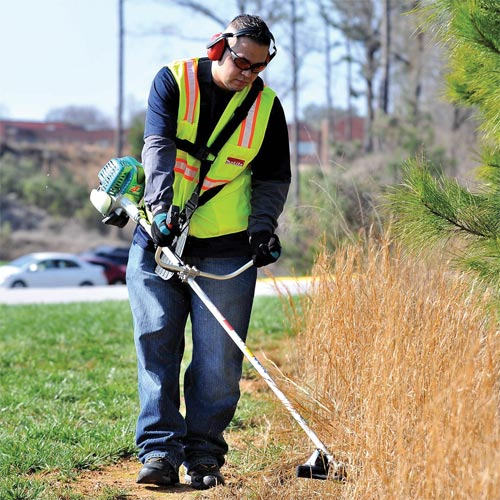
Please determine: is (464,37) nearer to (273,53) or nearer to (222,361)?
(273,53)

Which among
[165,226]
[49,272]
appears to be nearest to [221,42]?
[165,226]

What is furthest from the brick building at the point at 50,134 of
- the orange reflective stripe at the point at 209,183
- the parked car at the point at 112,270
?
the orange reflective stripe at the point at 209,183

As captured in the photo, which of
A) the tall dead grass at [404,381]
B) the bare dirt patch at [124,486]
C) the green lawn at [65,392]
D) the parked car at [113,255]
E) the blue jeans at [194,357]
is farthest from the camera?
the parked car at [113,255]

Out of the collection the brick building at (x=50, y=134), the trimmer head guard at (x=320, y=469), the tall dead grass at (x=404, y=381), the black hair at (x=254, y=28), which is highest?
the brick building at (x=50, y=134)

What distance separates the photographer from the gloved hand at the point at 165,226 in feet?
12.4

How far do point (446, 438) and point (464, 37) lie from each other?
1746mm

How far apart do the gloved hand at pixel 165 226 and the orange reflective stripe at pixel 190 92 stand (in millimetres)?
457

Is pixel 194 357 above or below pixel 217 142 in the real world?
below

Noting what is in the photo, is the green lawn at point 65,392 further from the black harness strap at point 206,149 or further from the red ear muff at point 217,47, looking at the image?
the red ear muff at point 217,47

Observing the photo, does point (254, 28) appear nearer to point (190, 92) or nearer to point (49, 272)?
point (190, 92)

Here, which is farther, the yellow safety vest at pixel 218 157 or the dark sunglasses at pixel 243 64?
the yellow safety vest at pixel 218 157

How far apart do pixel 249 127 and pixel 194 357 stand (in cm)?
101

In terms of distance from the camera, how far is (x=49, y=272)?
26516mm

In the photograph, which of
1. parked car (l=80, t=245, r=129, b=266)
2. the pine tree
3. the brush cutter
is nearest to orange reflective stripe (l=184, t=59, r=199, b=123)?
the brush cutter
